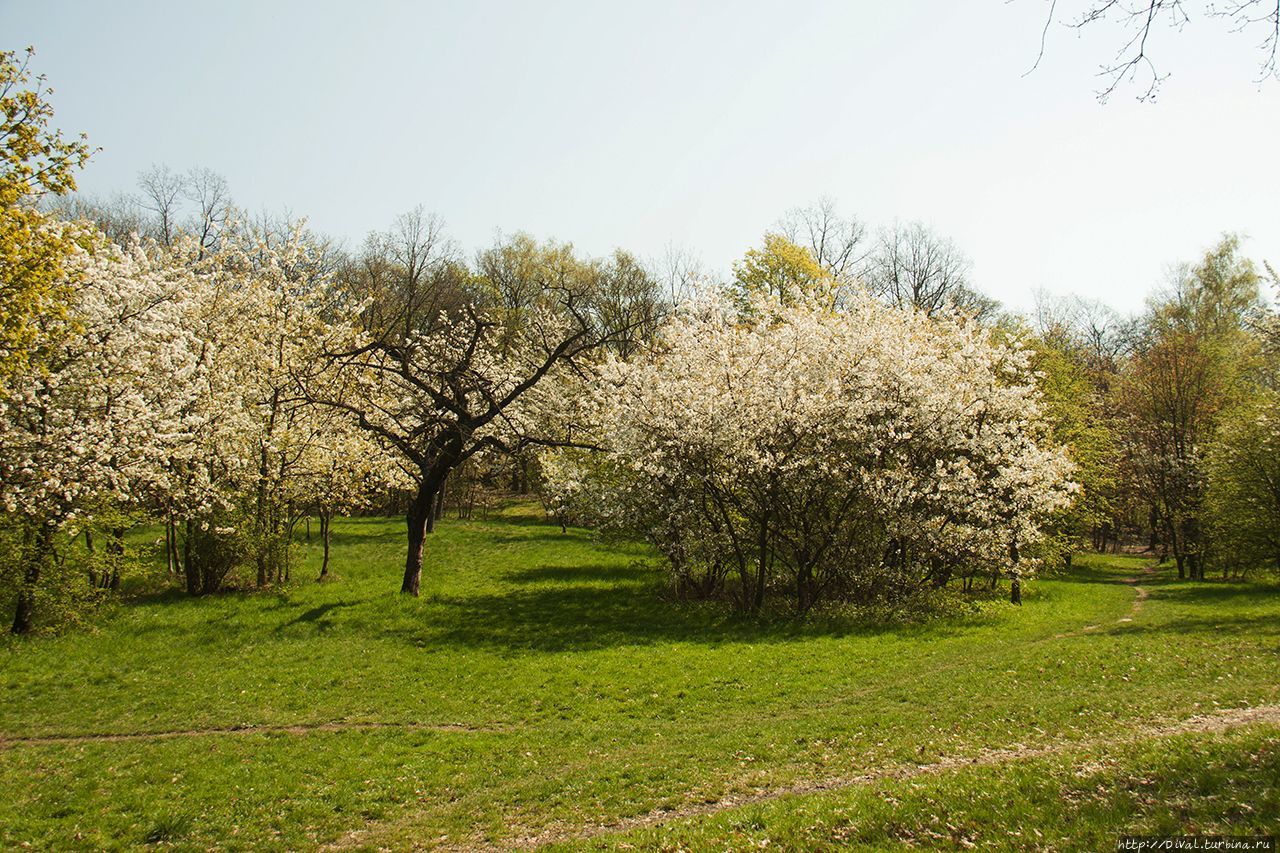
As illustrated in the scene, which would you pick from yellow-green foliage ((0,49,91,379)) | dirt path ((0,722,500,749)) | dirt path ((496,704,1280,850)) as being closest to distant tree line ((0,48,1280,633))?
yellow-green foliage ((0,49,91,379))

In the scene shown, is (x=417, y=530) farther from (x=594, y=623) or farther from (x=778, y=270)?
(x=778, y=270)

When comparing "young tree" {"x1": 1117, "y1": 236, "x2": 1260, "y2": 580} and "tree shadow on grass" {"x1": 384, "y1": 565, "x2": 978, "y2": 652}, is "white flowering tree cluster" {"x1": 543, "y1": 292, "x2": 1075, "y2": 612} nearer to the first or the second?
"tree shadow on grass" {"x1": 384, "y1": 565, "x2": 978, "y2": 652}

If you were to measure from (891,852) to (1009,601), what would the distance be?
23.7 meters

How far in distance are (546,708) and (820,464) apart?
39.8 feet

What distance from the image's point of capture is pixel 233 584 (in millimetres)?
24438

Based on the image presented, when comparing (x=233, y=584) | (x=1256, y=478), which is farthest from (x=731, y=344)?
(x=1256, y=478)

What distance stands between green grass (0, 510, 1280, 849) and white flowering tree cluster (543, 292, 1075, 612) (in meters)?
2.61

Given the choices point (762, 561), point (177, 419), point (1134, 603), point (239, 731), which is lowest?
point (239, 731)

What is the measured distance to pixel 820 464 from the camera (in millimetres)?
23484

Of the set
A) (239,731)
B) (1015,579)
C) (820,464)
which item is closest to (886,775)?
(239,731)

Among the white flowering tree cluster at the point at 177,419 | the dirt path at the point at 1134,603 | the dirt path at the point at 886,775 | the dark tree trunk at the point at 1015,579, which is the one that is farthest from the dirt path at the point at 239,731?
the dark tree trunk at the point at 1015,579

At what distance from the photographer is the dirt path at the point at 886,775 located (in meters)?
9.55

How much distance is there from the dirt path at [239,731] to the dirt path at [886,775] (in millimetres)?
5307

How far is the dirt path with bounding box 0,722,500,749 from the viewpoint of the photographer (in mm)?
13477
